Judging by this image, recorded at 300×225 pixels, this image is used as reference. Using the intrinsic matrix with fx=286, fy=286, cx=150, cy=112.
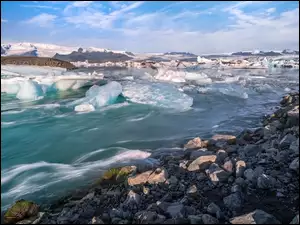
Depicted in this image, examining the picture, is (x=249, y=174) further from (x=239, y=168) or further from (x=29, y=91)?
(x=29, y=91)

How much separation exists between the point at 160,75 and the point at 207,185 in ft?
66.7

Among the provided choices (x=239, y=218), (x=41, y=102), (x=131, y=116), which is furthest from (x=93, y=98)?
(x=239, y=218)

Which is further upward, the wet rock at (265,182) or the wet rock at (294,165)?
the wet rock at (294,165)

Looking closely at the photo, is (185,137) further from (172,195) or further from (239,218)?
(239,218)

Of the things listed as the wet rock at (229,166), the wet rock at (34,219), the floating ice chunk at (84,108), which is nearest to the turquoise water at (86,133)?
the floating ice chunk at (84,108)

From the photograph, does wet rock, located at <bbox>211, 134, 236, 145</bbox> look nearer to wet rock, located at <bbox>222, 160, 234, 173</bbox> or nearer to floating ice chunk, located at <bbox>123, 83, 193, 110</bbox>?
wet rock, located at <bbox>222, 160, 234, 173</bbox>

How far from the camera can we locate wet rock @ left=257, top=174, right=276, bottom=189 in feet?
9.90

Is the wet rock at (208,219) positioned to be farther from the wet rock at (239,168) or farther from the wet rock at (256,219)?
the wet rock at (239,168)

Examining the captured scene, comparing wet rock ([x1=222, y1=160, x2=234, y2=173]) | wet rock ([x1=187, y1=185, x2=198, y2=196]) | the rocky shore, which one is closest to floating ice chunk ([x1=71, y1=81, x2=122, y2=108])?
the rocky shore

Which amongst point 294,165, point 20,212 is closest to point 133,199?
point 20,212

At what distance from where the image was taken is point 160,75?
23.3 metres

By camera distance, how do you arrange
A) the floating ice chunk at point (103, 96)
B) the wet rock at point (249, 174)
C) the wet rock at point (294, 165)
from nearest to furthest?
the wet rock at point (249, 174) < the wet rock at point (294, 165) < the floating ice chunk at point (103, 96)

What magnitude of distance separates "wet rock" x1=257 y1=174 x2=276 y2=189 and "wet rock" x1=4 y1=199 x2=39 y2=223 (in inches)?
108

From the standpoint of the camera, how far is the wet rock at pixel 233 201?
2.69 m
